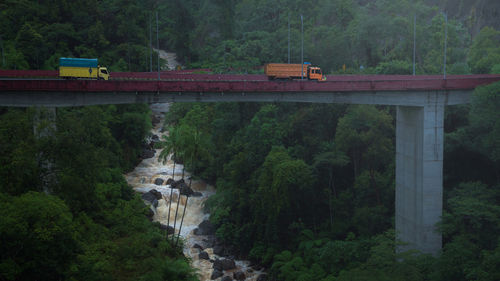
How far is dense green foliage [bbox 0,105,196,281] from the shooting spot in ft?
77.3

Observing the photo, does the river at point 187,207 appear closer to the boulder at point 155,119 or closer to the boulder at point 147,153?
the boulder at point 147,153

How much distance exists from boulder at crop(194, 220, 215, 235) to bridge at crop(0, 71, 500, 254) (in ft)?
48.6

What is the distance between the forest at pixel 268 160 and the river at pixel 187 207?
62.4 inches

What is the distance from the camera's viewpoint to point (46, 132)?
32969mm

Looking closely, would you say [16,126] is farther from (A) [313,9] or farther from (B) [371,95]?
(A) [313,9]

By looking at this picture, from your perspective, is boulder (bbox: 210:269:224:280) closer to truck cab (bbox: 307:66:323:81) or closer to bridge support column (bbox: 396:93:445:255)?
bridge support column (bbox: 396:93:445:255)

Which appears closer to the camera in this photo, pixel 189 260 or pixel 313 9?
pixel 189 260

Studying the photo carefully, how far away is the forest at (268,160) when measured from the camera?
97.8 feet

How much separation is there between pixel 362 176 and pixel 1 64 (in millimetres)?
47229

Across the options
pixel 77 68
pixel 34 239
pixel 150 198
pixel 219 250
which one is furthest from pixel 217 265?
pixel 34 239

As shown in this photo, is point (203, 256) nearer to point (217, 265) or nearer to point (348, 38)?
point (217, 265)

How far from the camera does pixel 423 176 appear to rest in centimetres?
3747

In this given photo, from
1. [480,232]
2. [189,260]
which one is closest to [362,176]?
[480,232]

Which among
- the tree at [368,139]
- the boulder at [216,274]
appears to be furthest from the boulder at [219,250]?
the tree at [368,139]
